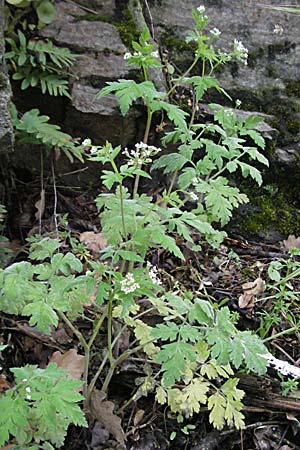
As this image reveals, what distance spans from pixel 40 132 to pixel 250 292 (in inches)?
60.7

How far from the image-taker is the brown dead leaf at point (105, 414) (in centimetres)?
231

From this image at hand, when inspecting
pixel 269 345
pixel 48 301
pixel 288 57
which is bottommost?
pixel 269 345

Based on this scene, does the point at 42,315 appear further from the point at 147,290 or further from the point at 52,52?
the point at 52,52

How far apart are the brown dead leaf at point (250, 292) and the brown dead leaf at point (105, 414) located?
99cm

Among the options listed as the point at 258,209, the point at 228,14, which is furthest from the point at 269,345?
the point at 228,14

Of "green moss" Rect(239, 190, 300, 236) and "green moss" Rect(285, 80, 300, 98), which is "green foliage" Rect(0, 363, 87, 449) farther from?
"green moss" Rect(285, 80, 300, 98)

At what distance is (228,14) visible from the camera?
12.7ft

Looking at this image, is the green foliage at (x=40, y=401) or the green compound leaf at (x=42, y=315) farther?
the green compound leaf at (x=42, y=315)

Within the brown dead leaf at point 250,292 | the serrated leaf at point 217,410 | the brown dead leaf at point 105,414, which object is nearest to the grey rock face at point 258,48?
the brown dead leaf at point 250,292

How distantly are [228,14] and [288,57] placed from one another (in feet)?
1.78

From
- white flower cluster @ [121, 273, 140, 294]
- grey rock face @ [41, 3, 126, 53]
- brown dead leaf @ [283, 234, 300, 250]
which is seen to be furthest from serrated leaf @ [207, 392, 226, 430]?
grey rock face @ [41, 3, 126, 53]

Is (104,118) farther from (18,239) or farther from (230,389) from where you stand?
(230,389)

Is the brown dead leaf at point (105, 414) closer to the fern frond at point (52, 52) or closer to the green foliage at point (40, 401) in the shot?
the green foliage at point (40, 401)

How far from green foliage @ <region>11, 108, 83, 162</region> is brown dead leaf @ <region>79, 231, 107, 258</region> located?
18.0 inches
